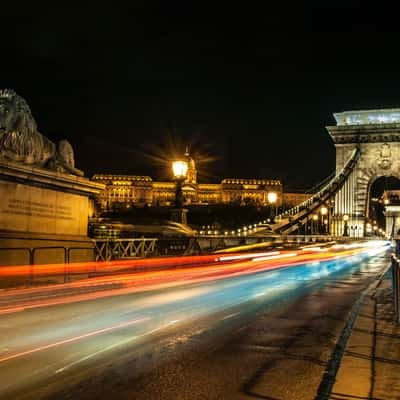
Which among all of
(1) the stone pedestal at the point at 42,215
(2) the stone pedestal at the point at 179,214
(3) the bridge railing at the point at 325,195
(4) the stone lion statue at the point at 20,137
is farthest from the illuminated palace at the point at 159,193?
(4) the stone lion statue at the point at 20,137

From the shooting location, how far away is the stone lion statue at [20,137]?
14719mm

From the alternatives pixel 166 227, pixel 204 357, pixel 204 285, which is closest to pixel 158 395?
pixel 204 357

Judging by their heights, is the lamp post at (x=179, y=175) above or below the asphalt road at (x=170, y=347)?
above

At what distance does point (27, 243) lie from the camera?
14539mm

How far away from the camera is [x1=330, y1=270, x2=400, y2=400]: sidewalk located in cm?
573

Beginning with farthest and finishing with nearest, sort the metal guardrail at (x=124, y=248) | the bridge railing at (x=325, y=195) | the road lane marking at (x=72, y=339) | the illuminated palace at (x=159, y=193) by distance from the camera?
1. the illuminated palace at (x=159, y=193)
2. the bridge railing at (x=325, y=195)
3. the metal guardrail at (x=124, y=248)
4. the road lane marking at (x=72, y=339)

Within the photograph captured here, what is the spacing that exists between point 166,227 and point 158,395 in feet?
61.3

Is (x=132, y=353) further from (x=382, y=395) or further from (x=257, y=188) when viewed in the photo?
(x=257, y=188)

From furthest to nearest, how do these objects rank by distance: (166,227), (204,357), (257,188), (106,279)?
(257,188)
(166,227)
(106,279)
(204,357)

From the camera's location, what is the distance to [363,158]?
70.5m

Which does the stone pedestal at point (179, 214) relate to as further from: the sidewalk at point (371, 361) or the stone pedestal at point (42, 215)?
the sidewalk at point (371, 361)

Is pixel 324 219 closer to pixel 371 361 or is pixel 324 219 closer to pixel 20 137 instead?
pixel 20 137

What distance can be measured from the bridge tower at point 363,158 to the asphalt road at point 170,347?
56.9 metres

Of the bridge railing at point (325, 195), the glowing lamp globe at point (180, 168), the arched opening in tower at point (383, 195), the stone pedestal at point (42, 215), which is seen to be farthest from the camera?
the arched opening in tower at point (383, 195)
